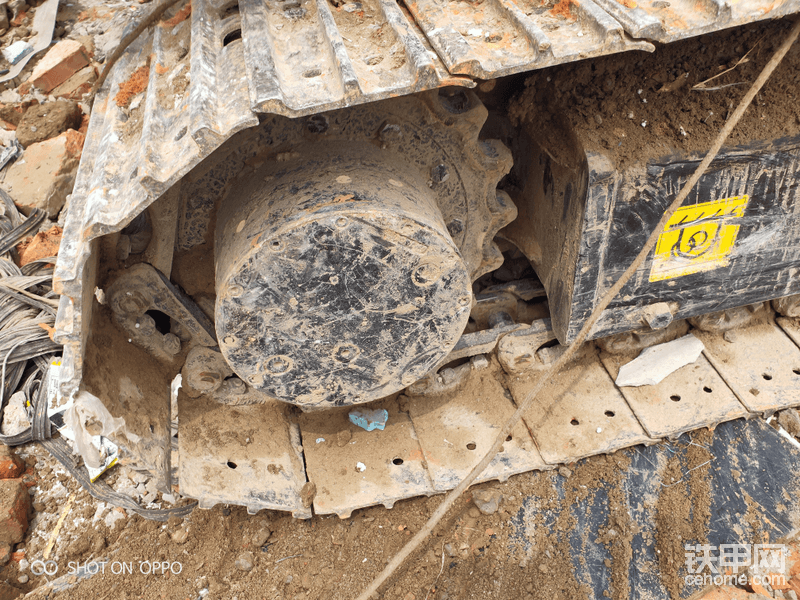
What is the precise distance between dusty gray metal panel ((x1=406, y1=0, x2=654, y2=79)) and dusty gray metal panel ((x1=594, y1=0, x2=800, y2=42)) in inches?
1.5

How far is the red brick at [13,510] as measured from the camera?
9.61ft

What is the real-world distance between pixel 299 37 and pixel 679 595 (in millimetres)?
2412

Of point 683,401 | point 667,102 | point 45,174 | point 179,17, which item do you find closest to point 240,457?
point 179,17

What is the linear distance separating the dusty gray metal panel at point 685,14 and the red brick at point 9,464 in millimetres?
3343

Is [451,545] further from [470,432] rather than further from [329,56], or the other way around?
[329,56]

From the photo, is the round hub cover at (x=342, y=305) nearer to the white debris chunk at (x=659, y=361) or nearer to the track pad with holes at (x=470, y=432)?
the track pad with holes at (x=470, y=432)

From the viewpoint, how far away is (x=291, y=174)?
75.6 inches

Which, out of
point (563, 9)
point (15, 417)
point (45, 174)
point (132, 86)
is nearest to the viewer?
point (563, 9)

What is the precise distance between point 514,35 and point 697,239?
1236mm

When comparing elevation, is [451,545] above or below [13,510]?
below

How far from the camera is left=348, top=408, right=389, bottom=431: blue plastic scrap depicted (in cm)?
273

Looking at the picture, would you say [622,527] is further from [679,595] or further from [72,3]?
[72,3]

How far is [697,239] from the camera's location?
8.00 ft

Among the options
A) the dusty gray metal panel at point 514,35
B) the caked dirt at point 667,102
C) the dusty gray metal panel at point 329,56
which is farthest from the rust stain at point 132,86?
the caked dirt at point 667,102
